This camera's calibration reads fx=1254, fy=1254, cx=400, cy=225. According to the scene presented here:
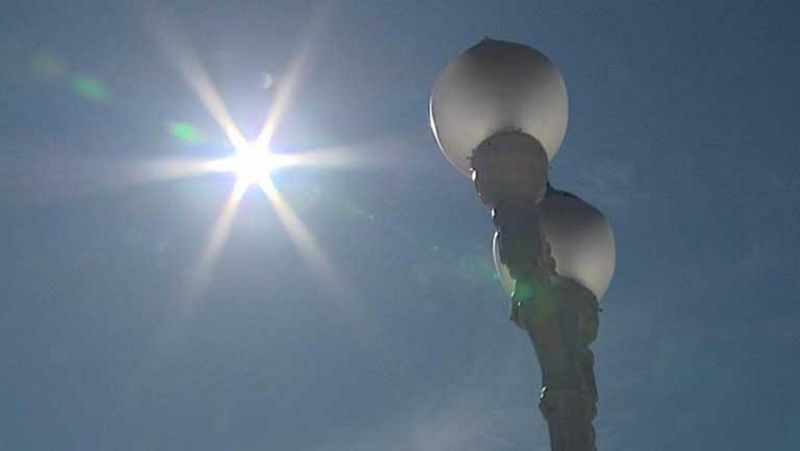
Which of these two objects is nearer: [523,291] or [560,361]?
[560,361]

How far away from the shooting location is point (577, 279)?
330 inches

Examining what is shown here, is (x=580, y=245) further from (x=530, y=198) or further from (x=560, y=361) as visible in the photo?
(x=560, y=361)

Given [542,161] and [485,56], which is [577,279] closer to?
[542,161]

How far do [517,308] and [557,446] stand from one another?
0.91 meters

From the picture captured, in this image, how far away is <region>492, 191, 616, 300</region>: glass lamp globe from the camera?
8391 mm

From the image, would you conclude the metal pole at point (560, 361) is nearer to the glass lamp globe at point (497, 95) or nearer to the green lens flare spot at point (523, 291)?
the green lens flare spot at point (523, 291)

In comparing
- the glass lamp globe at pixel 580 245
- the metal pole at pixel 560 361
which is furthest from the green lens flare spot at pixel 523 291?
the glass lamp globe at pixel 580 245

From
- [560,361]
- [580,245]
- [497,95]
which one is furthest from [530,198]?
[560,361]

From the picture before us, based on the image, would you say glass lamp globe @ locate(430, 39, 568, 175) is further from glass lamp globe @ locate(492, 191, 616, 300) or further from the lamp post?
glass lamp globe @ locate(492, 191, 616, 300)

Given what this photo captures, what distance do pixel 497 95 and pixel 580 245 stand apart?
1202mm

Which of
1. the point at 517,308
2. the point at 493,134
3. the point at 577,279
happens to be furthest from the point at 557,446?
the point at 493,134

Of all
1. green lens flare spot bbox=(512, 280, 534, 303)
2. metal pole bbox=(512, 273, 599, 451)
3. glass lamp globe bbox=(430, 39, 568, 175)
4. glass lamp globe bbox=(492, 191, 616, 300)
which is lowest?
metal pole bbox=(512, 273, 599, 451)

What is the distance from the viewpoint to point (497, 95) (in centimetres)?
799

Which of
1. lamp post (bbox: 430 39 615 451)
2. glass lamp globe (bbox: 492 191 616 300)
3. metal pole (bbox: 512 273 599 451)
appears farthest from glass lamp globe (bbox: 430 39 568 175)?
metal pole (bbox: 512 273 599 451)
